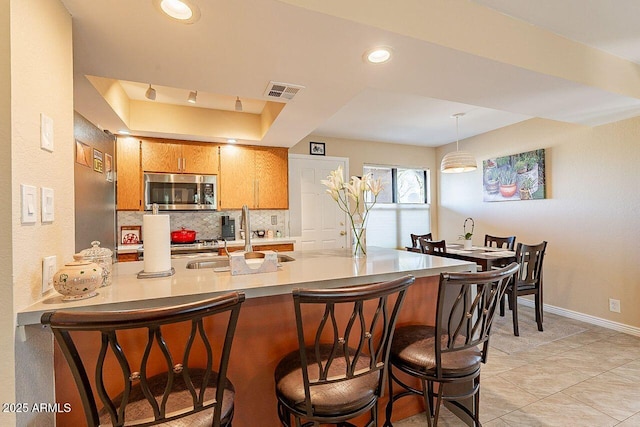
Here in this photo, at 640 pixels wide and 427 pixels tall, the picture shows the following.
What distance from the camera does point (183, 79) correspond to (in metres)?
2.06

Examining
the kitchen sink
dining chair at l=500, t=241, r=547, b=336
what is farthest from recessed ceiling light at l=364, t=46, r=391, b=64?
dining chair at l=500, t=241, r=547, b=336

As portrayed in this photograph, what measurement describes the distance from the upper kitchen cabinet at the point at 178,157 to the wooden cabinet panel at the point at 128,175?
0.10 metres

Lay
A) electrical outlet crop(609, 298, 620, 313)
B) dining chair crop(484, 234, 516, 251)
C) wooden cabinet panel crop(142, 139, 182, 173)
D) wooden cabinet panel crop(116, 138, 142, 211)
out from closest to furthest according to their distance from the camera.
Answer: electrical outlet crop(609, 298, 620, 313), wooden cabinet panel crop(116, 138, 142, 211), wooden cabinet panel crop(142, 139, 182, 173), dining chair crop(484, 234, 516, 251)

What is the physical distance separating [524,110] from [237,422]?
340cm

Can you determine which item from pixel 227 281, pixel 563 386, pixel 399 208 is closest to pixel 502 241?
pixel 399 208

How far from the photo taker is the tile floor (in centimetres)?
178

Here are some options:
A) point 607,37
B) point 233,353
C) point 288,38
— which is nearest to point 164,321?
point 233,353

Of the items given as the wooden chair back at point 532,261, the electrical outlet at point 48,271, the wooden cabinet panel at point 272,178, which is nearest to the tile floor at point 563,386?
the wooden chair back at point 532,261

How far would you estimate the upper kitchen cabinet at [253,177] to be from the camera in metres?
3.97

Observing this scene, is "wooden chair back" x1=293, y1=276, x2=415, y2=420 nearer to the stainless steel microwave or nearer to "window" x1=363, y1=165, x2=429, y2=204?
the stainless steel microwave

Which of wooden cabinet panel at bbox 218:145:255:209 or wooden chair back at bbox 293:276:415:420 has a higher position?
wooden cabinet panel at bbox 218:145:255:209

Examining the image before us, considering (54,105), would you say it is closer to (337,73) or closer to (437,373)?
(337,73)

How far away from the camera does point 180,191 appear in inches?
147

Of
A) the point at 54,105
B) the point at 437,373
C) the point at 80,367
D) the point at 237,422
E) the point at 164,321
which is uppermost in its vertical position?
the point at 54,105
